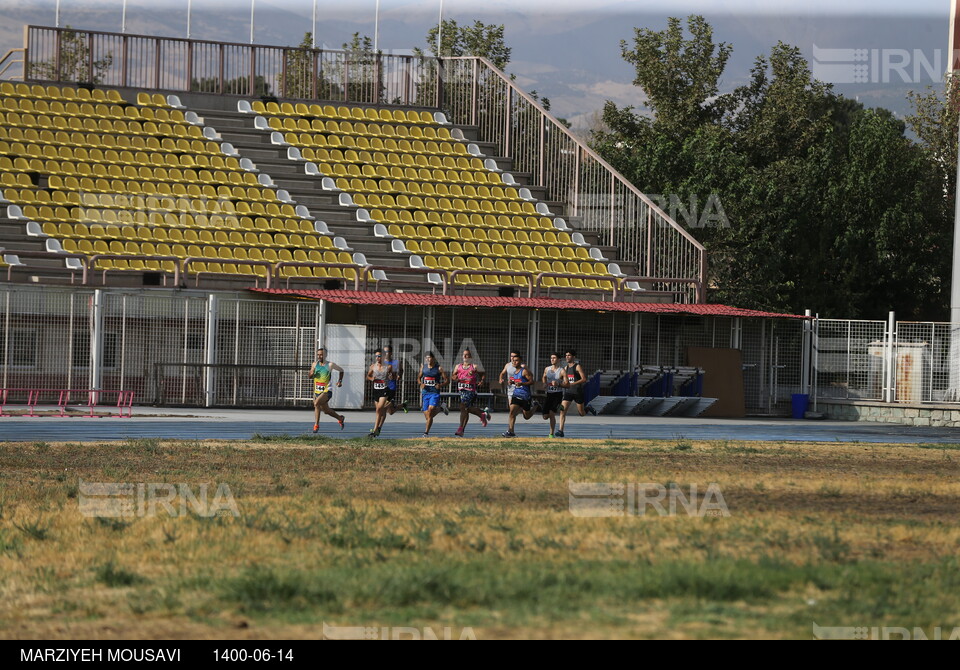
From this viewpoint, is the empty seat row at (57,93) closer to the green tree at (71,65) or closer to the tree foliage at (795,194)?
the green tree at (71,65)

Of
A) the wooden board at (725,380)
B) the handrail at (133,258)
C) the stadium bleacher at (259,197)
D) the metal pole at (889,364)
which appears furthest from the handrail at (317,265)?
the metal pole at (889,364)

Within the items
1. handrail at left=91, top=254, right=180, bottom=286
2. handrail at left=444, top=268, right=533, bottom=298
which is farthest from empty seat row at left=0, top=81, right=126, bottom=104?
handrail at left=444, top=268, right=533, bottom=298

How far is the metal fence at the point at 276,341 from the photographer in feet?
94.3

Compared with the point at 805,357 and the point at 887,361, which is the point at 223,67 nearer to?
the point at 805,357

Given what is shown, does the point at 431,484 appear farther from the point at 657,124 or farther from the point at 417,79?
the point at 657,124

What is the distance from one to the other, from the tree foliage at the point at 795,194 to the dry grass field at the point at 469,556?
2953cm

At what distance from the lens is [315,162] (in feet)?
133

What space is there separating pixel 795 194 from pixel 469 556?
39.1 meters

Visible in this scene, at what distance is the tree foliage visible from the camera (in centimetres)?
4541

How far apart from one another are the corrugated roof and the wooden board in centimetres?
119

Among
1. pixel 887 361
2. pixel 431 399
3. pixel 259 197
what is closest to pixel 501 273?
pixel 259 197

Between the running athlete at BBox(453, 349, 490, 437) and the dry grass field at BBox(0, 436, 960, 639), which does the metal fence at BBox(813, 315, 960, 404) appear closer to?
the running athlete at BBox(453, 349, 490, 437)

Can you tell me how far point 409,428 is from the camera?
2631 cm
